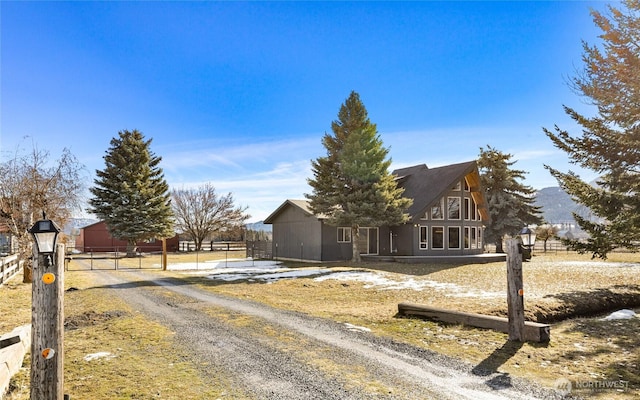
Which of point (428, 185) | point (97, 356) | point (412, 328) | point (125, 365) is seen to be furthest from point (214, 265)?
point (125, 365)

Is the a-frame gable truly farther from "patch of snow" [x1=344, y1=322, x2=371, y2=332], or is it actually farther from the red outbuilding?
the red outbuilding

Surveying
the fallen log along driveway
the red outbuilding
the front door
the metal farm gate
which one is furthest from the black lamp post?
the red outbuilding

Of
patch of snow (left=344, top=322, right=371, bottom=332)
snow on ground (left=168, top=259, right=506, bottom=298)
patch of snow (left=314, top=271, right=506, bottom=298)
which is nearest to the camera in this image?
patch of snow (left=344, top=322, right=371, bottom=332)

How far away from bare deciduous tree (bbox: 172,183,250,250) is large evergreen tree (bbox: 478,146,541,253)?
33.9 metres

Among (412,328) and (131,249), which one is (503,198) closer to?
(412,328)

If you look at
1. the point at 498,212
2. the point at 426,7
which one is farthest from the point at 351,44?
the point at 498,212

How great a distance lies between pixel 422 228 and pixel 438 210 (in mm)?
1946

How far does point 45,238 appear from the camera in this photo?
411 cm

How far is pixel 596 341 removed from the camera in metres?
7.81

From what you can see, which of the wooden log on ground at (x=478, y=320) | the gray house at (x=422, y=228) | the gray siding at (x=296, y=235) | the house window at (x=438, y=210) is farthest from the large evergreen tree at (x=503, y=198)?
the wooden log on ground at (x=478, y=320)

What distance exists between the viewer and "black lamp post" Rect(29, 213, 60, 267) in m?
4.09

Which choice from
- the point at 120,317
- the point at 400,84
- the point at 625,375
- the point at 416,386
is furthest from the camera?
the point at 400,84

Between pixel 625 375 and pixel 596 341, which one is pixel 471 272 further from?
pixel 625 375

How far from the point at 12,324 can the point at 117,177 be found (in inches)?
1190
